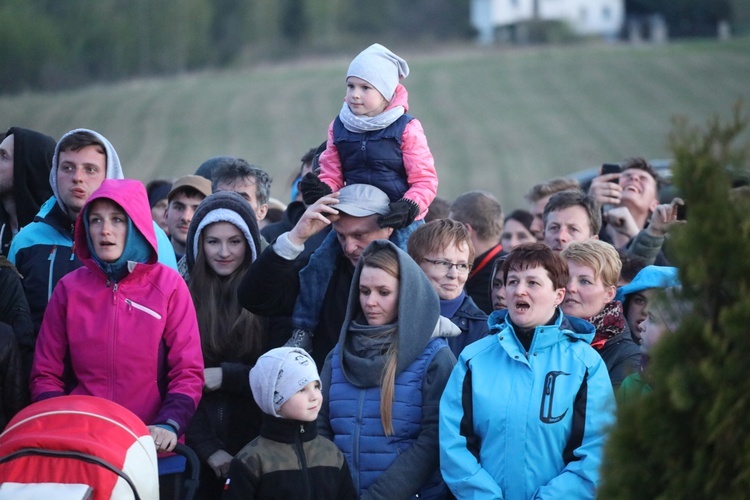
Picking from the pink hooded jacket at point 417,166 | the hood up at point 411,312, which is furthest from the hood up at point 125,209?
the pink hooded jacket at point 417,166

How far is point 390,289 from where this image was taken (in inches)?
191

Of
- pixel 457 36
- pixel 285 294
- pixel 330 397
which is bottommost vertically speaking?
pixel 330 397

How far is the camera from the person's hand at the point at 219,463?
5.16 m

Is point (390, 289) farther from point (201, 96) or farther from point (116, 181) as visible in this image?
point (201, 96)

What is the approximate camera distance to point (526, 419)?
4.44 meters

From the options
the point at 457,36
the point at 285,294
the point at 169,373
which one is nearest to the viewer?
the point at 169,373

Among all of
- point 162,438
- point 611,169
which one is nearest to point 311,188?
point 162,438

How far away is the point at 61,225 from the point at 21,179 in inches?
34.7

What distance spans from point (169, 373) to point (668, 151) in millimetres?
2734

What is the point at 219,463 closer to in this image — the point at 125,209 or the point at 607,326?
the point at 125,209

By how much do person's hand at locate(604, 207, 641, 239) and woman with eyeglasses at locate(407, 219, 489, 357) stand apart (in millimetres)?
2415

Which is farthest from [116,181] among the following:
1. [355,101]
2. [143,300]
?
[355,101]

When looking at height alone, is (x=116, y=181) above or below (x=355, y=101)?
A: below

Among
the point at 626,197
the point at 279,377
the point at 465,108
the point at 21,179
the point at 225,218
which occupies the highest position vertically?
the point at 465,108
